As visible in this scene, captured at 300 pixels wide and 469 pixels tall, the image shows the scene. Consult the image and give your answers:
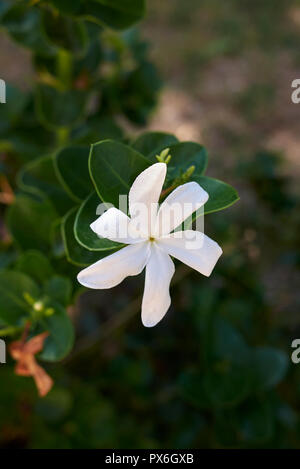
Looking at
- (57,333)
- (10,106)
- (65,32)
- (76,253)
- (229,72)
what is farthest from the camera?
(229,72)

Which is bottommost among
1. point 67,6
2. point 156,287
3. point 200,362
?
point 156,287

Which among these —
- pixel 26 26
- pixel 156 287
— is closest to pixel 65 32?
pixel 26 26

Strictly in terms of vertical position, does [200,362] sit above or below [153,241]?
above

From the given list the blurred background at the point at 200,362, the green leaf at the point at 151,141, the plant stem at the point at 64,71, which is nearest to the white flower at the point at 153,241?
the green leaf at the point at 151,141

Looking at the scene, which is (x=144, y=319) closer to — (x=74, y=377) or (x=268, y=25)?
(x=74, y=377)

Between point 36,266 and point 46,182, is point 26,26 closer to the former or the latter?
point 46,182

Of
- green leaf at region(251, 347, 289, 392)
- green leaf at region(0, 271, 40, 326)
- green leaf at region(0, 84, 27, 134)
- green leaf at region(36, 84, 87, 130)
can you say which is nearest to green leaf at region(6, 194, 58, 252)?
green leaf at region(0, 271, 40, 326)
